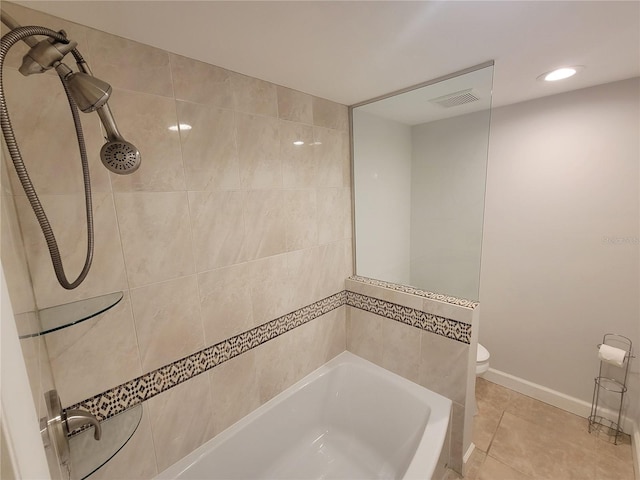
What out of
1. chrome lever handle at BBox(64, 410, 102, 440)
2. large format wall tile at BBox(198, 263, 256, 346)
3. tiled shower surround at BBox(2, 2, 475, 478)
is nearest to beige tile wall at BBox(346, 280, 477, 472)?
tiled shower surround at BBox(2, 2, 475, 478)

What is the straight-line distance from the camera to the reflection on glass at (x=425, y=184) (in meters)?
1.71

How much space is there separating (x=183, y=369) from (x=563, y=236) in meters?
2.46

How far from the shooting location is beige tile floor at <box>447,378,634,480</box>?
5.23 ft

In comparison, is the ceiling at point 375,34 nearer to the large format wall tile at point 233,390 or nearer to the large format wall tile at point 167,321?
the large format wall tile at point 167,321

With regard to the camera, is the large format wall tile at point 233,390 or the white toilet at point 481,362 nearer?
the large format wall tile at point 233,390

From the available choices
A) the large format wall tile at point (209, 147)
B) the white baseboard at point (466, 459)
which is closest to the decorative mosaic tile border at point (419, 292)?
the white baseboard at point (466, 459)

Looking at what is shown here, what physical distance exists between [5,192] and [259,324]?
1089 millimetres

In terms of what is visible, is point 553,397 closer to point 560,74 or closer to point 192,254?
point 560,74

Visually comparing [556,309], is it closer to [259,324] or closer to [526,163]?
[526,163]

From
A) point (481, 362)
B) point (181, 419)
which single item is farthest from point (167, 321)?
point (481, 362)

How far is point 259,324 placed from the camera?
1.50 m

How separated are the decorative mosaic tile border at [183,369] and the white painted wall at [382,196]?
72 centimetres

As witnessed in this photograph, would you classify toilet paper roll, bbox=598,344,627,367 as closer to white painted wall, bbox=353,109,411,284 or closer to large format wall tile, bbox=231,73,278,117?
white painted wall, bbox=353,109,411,284

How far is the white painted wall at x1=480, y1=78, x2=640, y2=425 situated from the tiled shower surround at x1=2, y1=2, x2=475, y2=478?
1007 mm
